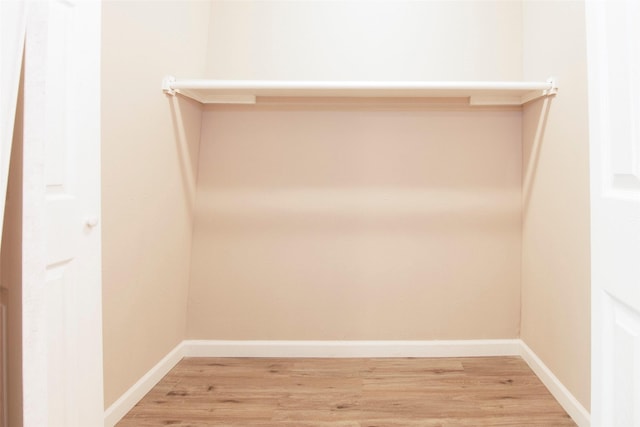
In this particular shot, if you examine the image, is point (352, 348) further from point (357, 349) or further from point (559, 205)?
point (559, 205)

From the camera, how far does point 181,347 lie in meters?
2.11

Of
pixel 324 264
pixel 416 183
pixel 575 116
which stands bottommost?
pixel 324 264

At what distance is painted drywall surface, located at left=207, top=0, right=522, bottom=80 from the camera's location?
2.16m

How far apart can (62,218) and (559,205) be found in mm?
1968

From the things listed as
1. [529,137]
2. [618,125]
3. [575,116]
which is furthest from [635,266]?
[529,137]

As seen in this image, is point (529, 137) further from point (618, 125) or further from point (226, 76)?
point (226, 76)

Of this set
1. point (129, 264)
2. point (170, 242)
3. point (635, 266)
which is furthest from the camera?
point (170, 242)

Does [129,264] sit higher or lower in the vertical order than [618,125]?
lower

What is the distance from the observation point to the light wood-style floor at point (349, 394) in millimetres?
1575

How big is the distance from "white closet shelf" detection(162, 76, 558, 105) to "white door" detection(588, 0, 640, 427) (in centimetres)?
94

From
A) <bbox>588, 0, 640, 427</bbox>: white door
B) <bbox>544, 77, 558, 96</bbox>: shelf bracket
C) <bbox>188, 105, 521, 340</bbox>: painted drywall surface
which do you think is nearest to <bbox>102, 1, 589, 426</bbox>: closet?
<bbox>188, 105, 521, 340</bbox>: painted drywall surface

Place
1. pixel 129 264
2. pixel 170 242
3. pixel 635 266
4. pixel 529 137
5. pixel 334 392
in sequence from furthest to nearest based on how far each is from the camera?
1. pixel 529 137
2. pixel 170 242
3. pixel 334 392
4. pixel 129 264
5. pixel 635 266

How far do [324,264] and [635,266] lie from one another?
1.58m

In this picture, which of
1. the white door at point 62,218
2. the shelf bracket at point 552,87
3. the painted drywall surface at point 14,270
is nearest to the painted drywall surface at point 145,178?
the white door at point 62,218
